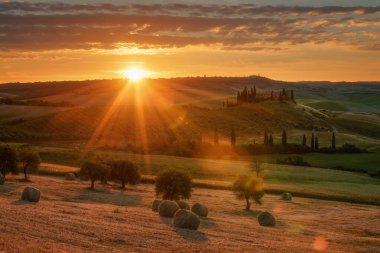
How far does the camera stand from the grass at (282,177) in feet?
256

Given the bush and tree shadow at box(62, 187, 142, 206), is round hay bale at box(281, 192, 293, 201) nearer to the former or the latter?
tree shadow at box(62, 187, 142, 206)

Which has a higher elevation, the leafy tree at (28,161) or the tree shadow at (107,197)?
the leafy tree at (28,161)

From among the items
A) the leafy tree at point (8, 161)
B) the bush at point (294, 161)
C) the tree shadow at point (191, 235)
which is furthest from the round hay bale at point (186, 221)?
the bush at point (294, 161)

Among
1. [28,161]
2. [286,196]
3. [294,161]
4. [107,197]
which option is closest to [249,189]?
[286,196]

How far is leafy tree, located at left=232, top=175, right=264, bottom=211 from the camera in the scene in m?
63.6

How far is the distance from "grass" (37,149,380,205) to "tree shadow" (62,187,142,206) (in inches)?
606

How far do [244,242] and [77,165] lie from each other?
67.7 meters

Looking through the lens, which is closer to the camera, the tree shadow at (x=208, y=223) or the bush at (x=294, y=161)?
the tree shadow at (x=208, y=223)

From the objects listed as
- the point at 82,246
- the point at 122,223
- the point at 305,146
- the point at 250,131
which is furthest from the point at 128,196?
the point at 250,131

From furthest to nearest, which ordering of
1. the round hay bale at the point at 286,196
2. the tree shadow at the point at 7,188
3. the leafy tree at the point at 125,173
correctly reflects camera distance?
the leafy tree at the point at 125,173 < the round hay bale at the point at 286,196 < the tree shadow at the point at 7,188

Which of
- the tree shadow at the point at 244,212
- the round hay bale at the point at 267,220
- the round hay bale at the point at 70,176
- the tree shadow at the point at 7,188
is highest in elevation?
the round hay bale at the point at 70,176

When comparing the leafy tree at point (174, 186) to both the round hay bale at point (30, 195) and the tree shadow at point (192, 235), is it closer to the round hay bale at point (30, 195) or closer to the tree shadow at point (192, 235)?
the round hay bale at point (30, 195)

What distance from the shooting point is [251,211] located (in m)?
61.2

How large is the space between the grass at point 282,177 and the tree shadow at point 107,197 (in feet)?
50.5
